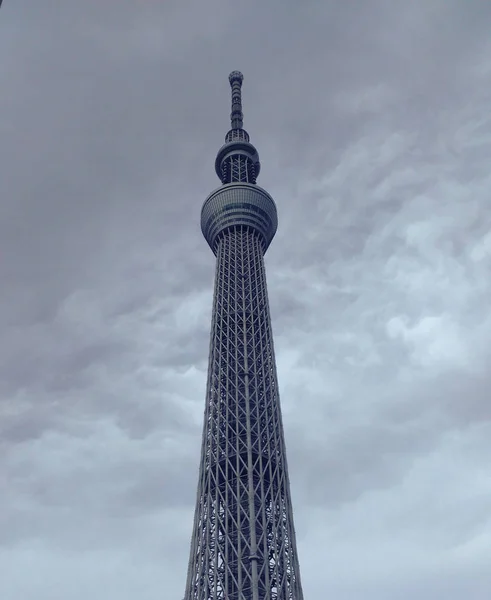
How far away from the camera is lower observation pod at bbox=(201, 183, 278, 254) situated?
112062 mm

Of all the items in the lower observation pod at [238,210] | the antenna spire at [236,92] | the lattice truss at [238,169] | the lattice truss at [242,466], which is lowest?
the lattice truss at [242,466]

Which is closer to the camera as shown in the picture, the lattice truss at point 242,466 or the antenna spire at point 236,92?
the lattice truss at point 242,466

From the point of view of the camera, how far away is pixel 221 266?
109 metres

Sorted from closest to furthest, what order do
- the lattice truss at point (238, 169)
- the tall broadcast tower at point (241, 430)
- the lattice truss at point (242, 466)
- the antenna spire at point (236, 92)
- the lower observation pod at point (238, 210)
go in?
1. the lattice truss at point (242, 466)
2. the tall broadcast tower at point (241, 430)
3. the lower observation pod at point (238, 210)
4. the lattice truss at point (238, 169)
5. the antenna spire at point (236, 92)

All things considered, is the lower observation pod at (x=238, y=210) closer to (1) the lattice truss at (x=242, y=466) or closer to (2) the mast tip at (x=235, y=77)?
(1) the lattice truss at (x=242, y=466)

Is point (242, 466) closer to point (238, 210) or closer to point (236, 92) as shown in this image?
point (238, 210)

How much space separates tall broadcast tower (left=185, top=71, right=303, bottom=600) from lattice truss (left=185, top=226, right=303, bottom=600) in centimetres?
13

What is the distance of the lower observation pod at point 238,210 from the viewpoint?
11206cm

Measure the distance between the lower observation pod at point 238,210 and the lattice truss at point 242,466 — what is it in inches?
284

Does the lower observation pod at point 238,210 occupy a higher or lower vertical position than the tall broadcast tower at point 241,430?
higher

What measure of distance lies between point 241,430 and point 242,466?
555 centimetres

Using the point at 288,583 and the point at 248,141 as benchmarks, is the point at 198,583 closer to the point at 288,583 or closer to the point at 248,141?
the point at 288,583

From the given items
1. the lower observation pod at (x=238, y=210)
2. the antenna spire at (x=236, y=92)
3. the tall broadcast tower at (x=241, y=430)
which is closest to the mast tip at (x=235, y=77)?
the antenna spire at (x=236, y=92)

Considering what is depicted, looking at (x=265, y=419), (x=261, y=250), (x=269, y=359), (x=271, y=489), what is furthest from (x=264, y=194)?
(x=271, y=489)
